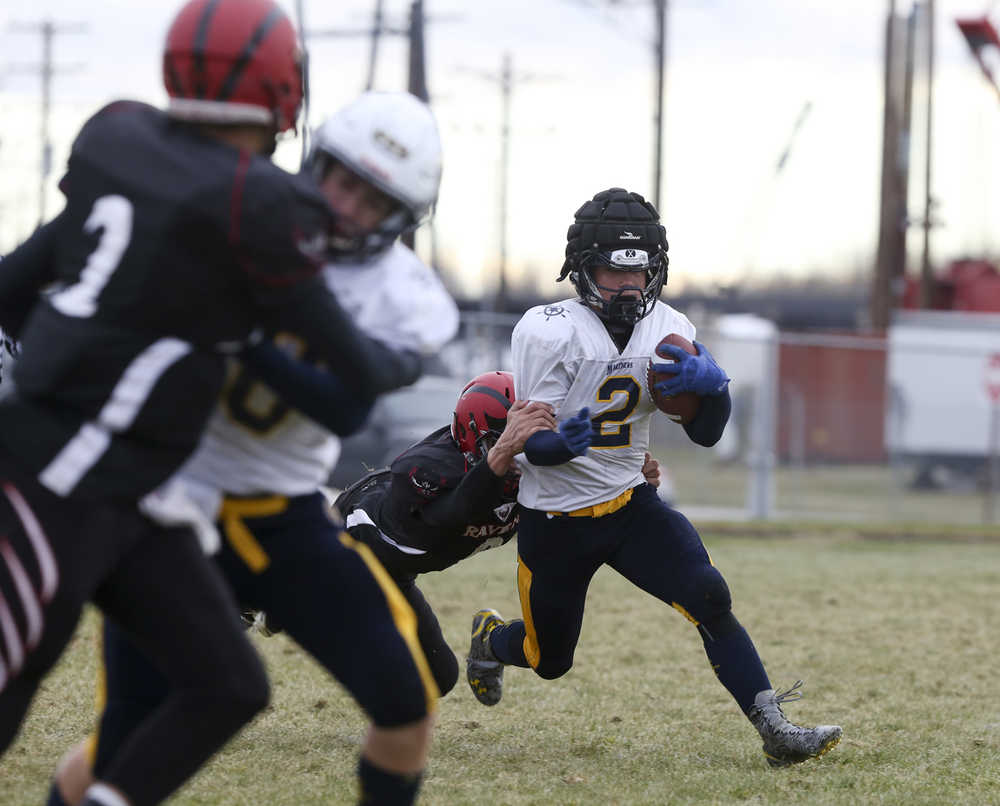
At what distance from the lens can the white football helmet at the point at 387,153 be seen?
3.13 metres

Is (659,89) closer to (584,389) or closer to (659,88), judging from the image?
(659,88)

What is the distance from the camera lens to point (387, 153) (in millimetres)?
3148

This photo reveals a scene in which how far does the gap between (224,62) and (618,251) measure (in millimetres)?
2308

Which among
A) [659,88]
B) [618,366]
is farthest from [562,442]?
[659,88]

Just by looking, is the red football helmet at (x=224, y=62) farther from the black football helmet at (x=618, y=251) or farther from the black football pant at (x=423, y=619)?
the black football pant at (x=423, y=619)

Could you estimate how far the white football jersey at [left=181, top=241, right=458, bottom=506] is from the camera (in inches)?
121

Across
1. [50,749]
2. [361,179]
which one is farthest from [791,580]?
[361,179]

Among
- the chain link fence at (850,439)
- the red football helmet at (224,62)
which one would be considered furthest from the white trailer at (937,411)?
the red football helmet at (224,62)

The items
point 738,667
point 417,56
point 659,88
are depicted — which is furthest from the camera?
point 659,88

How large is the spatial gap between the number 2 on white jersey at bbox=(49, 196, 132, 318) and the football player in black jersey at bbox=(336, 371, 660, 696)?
7.42 ft

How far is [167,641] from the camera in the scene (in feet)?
9.23

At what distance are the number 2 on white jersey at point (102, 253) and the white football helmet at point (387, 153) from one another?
0.50 m

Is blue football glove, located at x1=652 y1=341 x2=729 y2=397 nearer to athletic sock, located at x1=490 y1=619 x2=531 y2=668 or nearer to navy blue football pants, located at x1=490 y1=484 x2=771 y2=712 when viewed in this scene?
navy blue football pants, located at x1=490 y1=484 x2=771 y2=712

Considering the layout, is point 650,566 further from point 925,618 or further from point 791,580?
point 791,580
